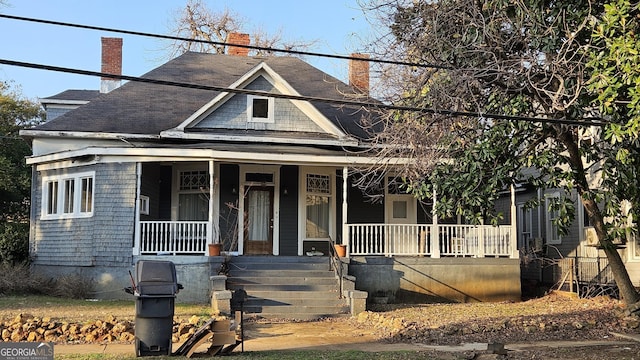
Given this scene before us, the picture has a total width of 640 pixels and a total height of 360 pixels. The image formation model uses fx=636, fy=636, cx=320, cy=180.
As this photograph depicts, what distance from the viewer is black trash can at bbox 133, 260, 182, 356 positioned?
8.96 metres

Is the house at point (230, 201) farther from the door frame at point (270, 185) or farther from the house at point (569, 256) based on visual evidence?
the house at point (569, 256)

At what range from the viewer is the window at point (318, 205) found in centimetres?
1936

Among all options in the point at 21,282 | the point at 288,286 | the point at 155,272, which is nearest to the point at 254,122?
the point at 288,286

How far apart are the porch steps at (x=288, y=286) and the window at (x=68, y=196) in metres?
4.87

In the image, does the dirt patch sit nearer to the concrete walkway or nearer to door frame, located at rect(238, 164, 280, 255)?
the concrete walkway

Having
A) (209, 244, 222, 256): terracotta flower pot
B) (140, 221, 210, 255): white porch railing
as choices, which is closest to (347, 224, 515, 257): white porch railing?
(209, 244, 222, 256): terracotta flower pot

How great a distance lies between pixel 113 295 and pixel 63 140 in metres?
5.47

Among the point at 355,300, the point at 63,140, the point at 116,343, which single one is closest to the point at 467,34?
the point at 355,300

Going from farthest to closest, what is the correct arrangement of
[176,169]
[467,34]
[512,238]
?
[176,169]
[512,238]
[467,34]

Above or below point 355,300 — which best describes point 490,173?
above

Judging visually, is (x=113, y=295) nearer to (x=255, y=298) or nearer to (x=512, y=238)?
(x=255, y=298)

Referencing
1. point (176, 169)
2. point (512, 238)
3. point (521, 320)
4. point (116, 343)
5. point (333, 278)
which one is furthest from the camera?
point (176, 169)

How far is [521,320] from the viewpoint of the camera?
1255cm

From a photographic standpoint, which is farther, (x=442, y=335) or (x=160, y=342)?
(x=442, y=335)
